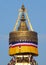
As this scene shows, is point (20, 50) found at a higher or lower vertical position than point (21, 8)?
lower

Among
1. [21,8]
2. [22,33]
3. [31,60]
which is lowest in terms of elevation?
[31,60]

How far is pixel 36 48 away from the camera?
452 feet

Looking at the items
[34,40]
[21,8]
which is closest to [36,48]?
[34,40]

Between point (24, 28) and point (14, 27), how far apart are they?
4.41 m

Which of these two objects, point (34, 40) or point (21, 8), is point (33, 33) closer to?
point (34, 40)

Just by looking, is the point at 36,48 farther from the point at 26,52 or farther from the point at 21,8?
the point at 21,8

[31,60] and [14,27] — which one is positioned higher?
[14,27]

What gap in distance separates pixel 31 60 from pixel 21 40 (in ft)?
25.8

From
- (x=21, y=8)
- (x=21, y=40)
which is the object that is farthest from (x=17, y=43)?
(x=21, y=8)

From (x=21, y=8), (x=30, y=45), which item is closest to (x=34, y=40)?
(x=30, y=45)

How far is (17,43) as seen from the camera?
13562 centimetres

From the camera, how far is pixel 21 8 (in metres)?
143

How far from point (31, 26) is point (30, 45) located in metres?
8.38

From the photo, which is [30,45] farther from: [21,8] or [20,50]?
[21,8]
